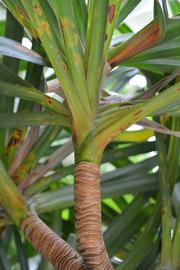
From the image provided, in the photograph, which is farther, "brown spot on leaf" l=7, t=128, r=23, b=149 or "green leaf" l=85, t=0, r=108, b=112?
"brown spot on leaf" l=7, t=128, r=23, b=149

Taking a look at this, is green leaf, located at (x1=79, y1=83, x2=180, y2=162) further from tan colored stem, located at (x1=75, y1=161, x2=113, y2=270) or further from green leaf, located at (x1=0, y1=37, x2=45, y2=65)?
green leaf, located at (x1=0, y1=37, x2=45, y2=65)

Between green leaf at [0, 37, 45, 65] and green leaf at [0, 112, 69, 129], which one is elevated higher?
green leaf at [0, 37, 45, 65]

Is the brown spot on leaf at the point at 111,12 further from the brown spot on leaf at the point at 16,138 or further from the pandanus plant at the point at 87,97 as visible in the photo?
the brown spot on leaf at the point at 16,138

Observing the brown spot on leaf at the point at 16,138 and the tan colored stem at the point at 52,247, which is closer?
the tan colored stem at the point at 52,247

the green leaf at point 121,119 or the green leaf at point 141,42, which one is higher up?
the green leaf at point 141,42

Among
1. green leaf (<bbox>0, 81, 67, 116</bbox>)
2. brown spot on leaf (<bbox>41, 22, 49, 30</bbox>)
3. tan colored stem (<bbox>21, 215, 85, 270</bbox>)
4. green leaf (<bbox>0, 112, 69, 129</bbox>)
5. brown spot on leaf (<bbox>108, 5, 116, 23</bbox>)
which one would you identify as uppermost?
brown spot on leaf (<bbox>108, 5, 116, 23</bbox>)

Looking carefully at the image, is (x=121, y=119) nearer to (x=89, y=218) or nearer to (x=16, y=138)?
(x=89, y=218)

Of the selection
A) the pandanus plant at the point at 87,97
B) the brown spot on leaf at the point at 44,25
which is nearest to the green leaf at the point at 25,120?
the pandanus plant at the point at 87,97

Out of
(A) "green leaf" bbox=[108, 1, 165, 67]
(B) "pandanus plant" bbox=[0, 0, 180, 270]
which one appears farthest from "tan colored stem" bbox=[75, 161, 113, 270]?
(A) "green leaf" bbox=[108, 1, 165, 67]
